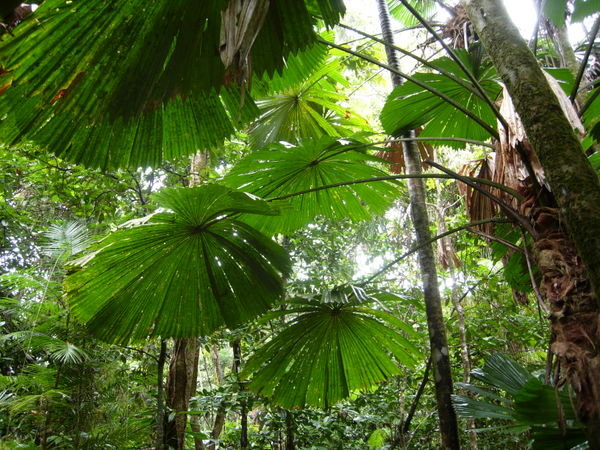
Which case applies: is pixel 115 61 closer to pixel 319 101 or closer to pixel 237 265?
pixel 237 265

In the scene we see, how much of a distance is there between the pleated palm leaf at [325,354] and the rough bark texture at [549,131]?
1.02 meters

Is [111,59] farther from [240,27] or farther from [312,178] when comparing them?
[312,178]

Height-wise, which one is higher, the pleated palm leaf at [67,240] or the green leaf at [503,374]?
the pleated palm leaf at [67,240]

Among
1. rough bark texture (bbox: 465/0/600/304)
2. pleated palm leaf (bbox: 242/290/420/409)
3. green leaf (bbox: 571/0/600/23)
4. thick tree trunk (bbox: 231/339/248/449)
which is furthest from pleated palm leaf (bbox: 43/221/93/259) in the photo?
green leaf (bbox: 571/0/600/23)

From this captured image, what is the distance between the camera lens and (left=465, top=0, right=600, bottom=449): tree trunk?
26.9 inches

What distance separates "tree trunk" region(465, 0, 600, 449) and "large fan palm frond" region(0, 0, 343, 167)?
0.44 metres

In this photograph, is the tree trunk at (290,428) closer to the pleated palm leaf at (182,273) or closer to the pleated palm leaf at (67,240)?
the pleated palm leaf at (182,273)

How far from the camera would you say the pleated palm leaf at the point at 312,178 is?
64.7 inches

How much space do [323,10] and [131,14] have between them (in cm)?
45

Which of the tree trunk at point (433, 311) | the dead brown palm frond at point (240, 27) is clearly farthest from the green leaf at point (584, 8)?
the dead brown palm frond at point (240, 27)

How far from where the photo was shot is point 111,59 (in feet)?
2.71

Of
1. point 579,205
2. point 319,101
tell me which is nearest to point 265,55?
point 579,205

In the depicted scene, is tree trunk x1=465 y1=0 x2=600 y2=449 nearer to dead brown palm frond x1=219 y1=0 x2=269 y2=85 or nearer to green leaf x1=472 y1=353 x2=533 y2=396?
green leaf x1=472 y1=353 x2=533 y2=396

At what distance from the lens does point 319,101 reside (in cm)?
261
